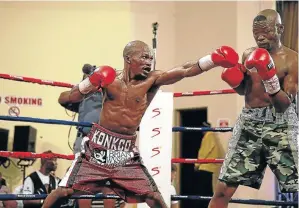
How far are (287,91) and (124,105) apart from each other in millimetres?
715

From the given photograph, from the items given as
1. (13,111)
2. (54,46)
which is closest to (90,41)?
(54,46)

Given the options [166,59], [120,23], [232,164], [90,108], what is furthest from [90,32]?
[232,164]

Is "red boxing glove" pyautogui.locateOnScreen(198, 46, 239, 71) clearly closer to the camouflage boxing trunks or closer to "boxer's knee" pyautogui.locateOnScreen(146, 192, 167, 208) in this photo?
the camouflage boxing trunks

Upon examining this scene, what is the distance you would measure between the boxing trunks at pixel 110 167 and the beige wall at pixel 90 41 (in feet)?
9.18

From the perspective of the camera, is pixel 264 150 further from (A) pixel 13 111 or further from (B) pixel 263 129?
(A) pixel 13 111

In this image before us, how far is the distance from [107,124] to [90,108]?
35.6 inches

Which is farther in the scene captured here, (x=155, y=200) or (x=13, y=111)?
(x=13, y=111)

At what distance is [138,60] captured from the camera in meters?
2.41

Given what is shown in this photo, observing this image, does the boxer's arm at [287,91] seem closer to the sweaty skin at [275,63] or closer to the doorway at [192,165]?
the sweaty skin at [275,63]

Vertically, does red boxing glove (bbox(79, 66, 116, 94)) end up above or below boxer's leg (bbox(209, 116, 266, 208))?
above

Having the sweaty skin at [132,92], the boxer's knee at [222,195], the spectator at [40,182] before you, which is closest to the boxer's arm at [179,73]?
the sweaty skin at [132,92]

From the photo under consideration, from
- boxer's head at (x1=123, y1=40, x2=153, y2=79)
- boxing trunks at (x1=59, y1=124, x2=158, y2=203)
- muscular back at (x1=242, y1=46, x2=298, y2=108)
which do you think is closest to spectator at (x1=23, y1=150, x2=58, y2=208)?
boxing trunks at (x1=59, y1=124, x2=158, y2=203)

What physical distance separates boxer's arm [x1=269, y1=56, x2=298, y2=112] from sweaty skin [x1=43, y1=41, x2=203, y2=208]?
1.46 ft

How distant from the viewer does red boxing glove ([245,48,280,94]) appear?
204cm
